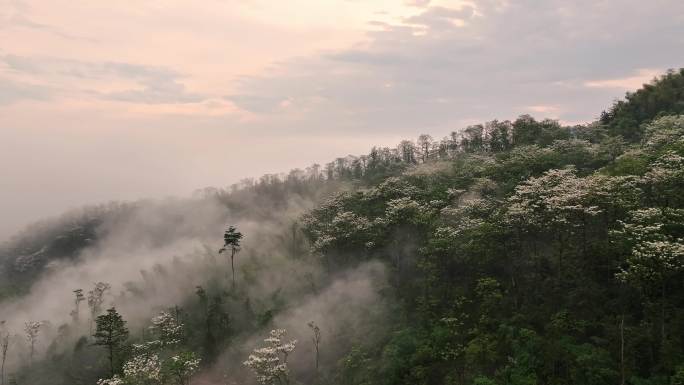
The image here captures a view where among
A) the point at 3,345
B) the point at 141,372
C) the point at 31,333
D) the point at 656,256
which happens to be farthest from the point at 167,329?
the point at 656,256

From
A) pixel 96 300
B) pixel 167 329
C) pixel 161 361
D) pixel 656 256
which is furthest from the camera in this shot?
pixel 96 300

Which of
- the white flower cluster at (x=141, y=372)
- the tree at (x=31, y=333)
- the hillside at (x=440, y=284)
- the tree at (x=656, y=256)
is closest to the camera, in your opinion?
the tree at (x=656, y=256)

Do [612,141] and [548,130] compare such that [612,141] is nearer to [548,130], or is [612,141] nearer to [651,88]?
[548,130]

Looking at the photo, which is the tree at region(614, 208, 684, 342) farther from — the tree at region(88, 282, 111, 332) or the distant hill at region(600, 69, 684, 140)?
the tree at region(88, 282, 111, 332)

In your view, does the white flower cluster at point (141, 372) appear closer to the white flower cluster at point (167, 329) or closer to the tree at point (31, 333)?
the white flower cluster at point (167, 329)

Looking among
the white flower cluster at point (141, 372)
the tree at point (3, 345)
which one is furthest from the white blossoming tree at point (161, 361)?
the tree at point (3, 345)

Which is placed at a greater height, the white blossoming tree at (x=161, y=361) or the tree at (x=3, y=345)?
the white blossoming tree at (x=161, y=361)

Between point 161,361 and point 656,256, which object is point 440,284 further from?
point 161,361

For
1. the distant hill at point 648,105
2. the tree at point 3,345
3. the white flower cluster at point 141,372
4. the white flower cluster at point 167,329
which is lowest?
the tree at point 3,345
